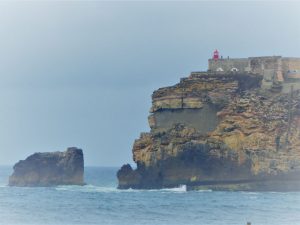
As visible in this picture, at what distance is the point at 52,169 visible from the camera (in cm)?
10006

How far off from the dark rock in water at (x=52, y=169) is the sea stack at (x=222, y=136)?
14.6 meters

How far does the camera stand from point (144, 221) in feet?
199

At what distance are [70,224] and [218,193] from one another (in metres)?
21.7

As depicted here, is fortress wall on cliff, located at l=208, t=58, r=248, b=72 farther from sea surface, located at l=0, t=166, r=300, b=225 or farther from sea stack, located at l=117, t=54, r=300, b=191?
sea surface, located at l=0, t=166, r=300, b=225

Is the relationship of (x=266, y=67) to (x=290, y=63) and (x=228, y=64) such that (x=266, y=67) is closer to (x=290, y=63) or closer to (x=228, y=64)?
(x=290, y=63)

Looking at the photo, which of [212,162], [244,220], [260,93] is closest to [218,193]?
[212,162]

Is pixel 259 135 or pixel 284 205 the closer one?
pixel 284 205

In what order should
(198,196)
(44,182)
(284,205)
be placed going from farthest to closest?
(44,182) < (198,196) < (284,205)

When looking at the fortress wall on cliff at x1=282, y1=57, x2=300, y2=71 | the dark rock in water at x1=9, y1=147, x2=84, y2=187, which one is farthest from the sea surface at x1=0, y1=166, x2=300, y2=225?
the dark rock in water at x1=9, y1=147, x2=84, y2=187

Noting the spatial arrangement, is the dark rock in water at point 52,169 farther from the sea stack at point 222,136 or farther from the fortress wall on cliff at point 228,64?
the fortress wall on cliff at point 228,64

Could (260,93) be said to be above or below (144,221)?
above

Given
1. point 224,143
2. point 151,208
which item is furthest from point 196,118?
point 151,208

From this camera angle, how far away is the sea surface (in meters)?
60.9

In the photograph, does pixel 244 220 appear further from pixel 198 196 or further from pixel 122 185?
pixel 122 185
